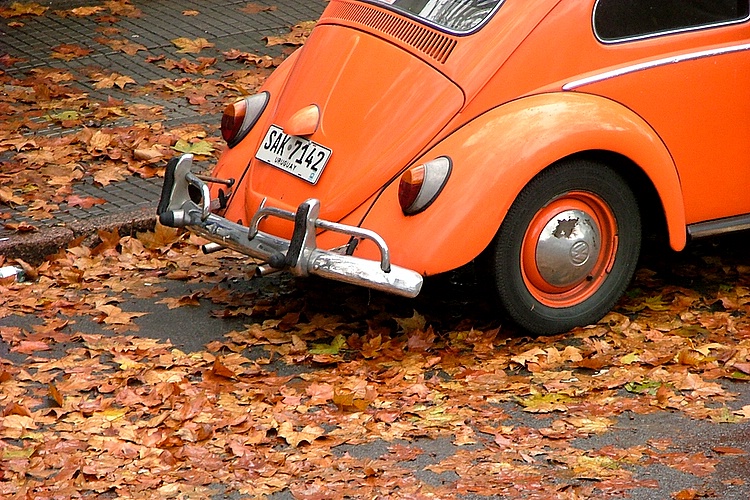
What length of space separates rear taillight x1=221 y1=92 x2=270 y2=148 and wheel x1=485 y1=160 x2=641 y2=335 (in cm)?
164

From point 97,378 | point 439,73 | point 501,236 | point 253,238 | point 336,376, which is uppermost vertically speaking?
point 439,73

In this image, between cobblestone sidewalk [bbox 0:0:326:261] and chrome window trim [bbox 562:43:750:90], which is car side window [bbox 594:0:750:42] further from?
cobblestone sidewalk [bbox 0:0:326:261]

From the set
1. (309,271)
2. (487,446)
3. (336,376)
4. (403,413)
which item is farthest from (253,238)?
(487,446)

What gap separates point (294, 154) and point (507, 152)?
1051mm

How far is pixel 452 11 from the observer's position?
5.61 m

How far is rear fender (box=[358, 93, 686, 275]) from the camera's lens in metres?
5.14

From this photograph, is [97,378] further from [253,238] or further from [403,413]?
[403,413]

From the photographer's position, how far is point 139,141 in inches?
315

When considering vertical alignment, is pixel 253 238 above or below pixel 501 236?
below

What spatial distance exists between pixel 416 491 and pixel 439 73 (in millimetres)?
2041

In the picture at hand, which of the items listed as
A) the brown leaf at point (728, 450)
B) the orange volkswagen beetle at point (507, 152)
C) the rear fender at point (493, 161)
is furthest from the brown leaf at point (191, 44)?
the brown leaf at point (728, 450)

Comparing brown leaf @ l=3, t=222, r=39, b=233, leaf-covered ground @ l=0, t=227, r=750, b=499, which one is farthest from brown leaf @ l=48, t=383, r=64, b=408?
brown leaf @ l=3, t=222, r=39, b=233

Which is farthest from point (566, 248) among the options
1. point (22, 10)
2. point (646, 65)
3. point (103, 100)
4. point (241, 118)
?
point (22, 10)

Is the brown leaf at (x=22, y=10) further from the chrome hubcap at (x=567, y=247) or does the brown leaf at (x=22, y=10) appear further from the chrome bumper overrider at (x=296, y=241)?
the chrome hubcap at (x=567, y=247)
